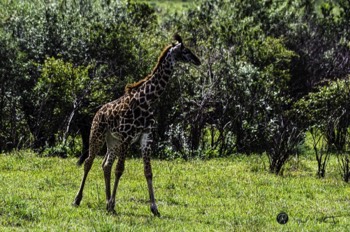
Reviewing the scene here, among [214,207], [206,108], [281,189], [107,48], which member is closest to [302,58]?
[206,108]

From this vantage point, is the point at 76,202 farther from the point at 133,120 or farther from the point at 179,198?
the point at 179,198

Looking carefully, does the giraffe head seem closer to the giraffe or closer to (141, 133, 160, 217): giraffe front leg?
the giraffe

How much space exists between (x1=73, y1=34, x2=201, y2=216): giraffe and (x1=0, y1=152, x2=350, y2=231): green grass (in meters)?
0.74

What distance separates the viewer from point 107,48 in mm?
24109

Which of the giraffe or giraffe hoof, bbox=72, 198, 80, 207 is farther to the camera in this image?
giraffe hoof, bbox=72, 198, 80, 207

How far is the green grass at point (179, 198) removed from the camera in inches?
456

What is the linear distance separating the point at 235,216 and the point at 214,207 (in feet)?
3.28

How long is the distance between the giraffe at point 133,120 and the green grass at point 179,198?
0.74 meters

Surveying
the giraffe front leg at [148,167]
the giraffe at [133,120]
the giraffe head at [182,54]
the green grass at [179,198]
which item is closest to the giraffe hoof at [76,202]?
the giraffe at [133,120]

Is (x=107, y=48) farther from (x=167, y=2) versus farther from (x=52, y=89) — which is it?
(x=167, y=2)

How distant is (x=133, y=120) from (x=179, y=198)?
7.38ft

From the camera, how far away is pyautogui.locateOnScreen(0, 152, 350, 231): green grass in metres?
11.6

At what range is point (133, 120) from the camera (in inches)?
503

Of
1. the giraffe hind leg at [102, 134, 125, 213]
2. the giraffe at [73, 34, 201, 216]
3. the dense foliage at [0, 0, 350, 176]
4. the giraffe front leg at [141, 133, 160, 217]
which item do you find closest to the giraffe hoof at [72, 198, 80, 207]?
the giraffe at [73, 34, 201, 216]
